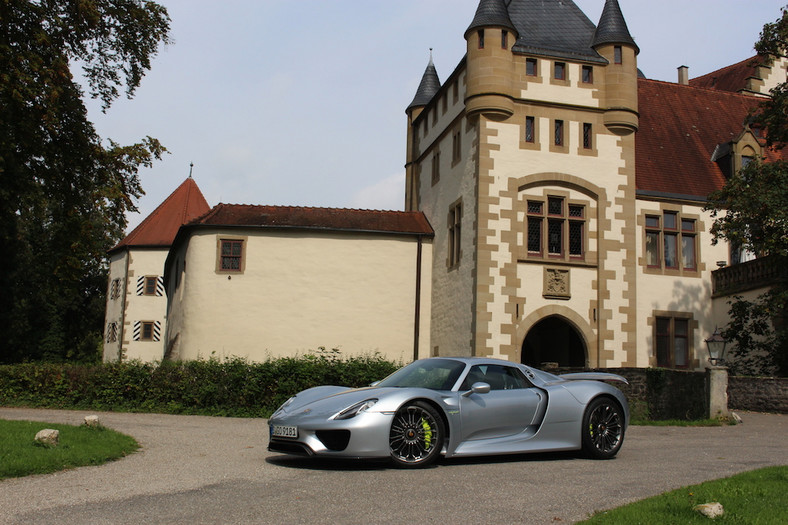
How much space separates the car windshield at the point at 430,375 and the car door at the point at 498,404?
17 centimetres

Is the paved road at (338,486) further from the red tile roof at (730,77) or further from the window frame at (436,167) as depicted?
the red tile roof at (730,77)

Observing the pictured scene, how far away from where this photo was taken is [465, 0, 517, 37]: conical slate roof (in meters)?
25.0

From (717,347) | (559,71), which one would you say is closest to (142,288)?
(559,71)

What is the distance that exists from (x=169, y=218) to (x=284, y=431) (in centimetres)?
3864

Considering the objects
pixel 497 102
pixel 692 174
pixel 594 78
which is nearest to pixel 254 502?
pixel 497 102

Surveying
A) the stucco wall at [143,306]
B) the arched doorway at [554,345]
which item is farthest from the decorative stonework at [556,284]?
the stucco wall at [143,306]

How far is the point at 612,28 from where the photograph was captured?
26.3 m

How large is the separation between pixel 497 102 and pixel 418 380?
16559 mm

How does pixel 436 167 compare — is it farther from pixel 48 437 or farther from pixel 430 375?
pixel 48 437

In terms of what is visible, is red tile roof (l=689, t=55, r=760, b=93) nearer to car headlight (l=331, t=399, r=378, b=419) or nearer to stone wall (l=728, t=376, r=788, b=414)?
stone wall (l=728, t=376, r=788, b=414)

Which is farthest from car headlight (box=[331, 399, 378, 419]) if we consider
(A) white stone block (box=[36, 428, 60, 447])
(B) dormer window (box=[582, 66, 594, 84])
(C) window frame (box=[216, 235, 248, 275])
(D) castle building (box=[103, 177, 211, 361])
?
(D) castle building (box=[103, 177, 211, 361])

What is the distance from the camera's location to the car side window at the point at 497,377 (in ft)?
31.1

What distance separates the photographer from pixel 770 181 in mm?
22328

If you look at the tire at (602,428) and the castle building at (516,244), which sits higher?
the castle building at (516,244)
